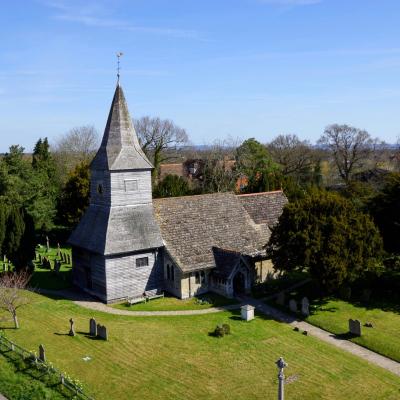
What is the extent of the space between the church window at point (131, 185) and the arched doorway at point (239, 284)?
10799mm

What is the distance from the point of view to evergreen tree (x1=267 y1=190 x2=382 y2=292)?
29312 millimetres

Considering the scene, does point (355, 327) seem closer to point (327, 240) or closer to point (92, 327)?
point (327, 240)

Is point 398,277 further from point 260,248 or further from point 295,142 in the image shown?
point 295,142

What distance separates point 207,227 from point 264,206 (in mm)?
7272

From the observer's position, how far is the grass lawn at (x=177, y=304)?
31578 millimetres

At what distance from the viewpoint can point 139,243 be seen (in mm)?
33375

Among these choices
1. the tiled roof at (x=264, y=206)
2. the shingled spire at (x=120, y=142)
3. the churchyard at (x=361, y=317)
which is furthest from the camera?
the tiled roof at (x=264, y=206)

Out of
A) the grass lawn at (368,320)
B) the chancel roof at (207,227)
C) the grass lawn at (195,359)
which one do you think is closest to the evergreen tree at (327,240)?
the grass lawn at (368,320)

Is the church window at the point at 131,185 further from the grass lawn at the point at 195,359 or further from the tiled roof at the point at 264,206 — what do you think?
the tiled roof at the point at 264,206

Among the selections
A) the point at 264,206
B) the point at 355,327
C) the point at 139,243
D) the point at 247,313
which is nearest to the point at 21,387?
the point at 247,313

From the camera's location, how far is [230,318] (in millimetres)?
29688

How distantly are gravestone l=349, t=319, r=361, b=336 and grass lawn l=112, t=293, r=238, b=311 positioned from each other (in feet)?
28.7

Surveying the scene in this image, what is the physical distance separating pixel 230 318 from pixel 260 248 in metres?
9.05

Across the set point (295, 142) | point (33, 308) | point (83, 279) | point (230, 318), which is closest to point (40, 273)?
point (83, 279)
